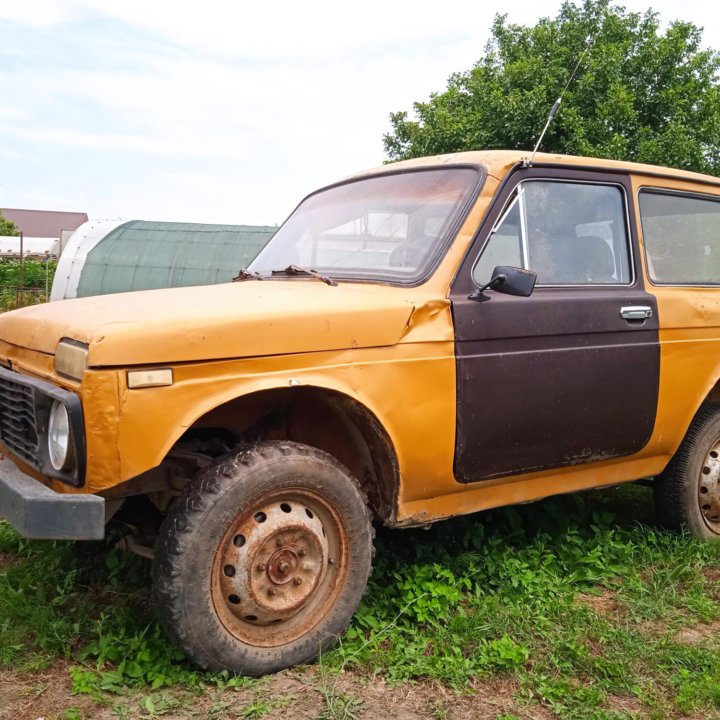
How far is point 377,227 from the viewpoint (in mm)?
3783

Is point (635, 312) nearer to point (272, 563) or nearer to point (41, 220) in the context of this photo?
point (272, 563)

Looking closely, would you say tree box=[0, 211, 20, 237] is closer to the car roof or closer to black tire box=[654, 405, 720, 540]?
the car roof

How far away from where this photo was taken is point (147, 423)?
2594 millimetres

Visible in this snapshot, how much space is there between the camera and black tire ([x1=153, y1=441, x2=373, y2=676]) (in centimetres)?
275

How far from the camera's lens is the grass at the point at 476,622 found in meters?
2.86

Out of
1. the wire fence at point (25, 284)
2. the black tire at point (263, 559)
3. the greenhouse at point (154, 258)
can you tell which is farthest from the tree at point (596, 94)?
the wire fence at point (25, 284)

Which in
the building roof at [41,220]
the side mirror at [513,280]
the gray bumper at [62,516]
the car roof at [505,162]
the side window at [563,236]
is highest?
the building roof at [41,220]

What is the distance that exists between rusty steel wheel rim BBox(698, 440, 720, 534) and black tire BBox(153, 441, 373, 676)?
2223mm

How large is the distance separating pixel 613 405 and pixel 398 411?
4.04 ft

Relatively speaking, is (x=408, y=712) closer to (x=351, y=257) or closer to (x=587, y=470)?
(x=587, y=470)

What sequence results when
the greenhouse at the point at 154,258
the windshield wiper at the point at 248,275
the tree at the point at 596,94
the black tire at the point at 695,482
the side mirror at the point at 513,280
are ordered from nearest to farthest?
the side mirror at the point at 513,280
the windshield wiper at the point at 248,275
the black tire at the point at 695,482
the tree at the point at 596,94
the greenhouse at the point at 154,258

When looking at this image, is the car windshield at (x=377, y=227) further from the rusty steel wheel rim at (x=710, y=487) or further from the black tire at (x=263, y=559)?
the rusty steel wheel rim at (x=710, y=487)

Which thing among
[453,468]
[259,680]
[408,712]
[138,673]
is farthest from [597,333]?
[138,673]

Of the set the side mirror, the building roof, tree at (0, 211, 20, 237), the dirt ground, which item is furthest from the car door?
the building roof
